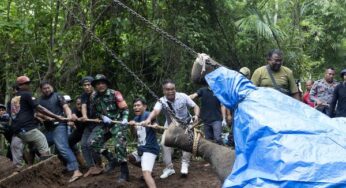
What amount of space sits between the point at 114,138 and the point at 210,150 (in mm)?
3660

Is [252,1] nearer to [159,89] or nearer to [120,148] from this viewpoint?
[159,89]

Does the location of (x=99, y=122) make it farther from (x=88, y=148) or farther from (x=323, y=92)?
(x=323, y=92)

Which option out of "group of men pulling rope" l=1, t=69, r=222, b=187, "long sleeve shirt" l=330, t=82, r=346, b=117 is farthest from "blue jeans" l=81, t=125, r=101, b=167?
"long sleeve shirt" l=330, t=82, r=346, b=117

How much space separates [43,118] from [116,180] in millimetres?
1497

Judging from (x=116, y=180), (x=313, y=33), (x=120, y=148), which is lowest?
(x=116, y=180)

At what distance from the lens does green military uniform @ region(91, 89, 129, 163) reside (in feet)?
28.1

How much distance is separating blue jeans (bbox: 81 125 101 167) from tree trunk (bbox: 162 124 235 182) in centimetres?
361

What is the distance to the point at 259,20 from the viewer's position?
12758 millimetres

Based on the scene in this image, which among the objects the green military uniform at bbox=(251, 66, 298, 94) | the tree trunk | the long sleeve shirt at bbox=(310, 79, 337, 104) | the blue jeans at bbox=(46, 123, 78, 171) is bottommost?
the blue jeans at bbox=(46, 123, 78, 171)

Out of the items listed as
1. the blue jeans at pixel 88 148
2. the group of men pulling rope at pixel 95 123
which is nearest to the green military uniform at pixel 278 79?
the group of men pulling rope at pixel 95 123

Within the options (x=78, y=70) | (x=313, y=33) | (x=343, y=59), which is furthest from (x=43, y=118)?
(x=343, y=59)

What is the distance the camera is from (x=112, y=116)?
8.69m

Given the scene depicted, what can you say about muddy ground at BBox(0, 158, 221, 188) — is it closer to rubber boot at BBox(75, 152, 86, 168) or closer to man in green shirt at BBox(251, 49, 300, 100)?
rubber boot at BBox(75, 152, 86, 168)

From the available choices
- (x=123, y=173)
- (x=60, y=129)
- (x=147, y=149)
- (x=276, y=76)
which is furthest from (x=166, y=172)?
(x=276, y=76)
